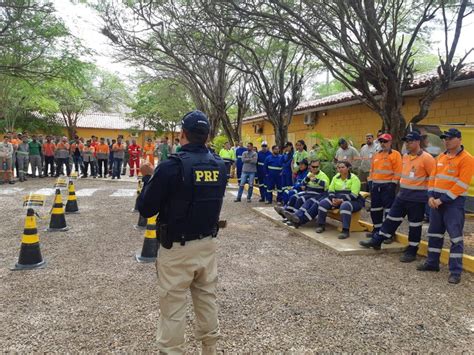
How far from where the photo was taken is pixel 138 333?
3.34m

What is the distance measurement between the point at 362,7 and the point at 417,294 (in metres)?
6.48

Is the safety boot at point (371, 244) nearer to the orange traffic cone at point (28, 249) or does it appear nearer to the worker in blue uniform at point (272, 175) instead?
the worker in blue uniform at point (272, 175)

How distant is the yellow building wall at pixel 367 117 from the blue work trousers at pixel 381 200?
541 cm

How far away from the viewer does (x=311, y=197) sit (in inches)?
298

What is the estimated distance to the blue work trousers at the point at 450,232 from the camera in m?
4.84

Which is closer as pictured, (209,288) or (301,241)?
(209,288)

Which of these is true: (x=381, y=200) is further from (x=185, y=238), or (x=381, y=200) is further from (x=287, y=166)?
(x=185, y=238)

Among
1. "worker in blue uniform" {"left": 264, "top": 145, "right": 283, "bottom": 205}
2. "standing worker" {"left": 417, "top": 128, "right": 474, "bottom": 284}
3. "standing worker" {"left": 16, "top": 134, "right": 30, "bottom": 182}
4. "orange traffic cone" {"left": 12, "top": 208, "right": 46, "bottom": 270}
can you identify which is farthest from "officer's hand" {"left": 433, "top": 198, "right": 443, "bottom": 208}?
"standing worker" {"left": 16, "top": 134, "right": 30, "bottom": 182}

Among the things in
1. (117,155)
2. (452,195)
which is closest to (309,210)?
(452,195)

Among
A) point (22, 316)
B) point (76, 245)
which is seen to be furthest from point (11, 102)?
point (22, 316)

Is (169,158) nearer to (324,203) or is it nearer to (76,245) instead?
(76,245)

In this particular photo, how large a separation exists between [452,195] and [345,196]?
218 centimetres

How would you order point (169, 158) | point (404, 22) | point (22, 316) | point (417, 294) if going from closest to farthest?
point (169, 158), point (22, 316), point (417, 294), point (404, 22)

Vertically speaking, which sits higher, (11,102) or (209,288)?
(11,102)
